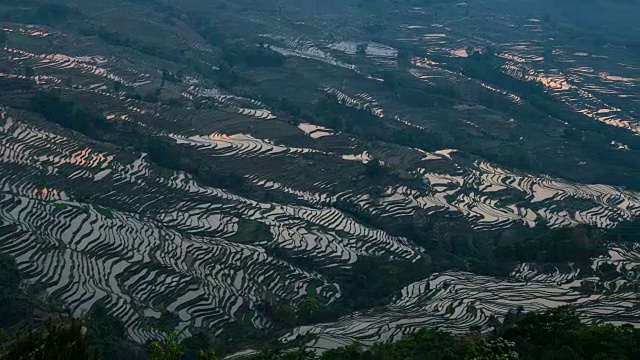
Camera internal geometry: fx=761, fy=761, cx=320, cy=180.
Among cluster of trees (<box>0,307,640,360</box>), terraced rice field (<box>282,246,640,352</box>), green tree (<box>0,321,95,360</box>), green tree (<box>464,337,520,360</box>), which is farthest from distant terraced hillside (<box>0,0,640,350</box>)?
green tree (<box>0,321,95,360</box>)

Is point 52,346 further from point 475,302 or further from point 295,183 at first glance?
point 295,183

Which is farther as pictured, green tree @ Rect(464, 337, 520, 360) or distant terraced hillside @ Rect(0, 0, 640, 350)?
distant terraced hillside @ Rect(0, 0, 640, 350)

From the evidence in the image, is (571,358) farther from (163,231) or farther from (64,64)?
(64,64)

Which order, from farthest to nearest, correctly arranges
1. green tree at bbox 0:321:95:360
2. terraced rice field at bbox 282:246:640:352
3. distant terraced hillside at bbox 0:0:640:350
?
distant terraced hillside at bbox 0:0:640:350 → terraced rice field at bbox 282:246:640:352 → green tree at bbox 0:321:95:360

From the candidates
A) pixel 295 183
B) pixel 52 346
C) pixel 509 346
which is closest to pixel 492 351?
pixel 509 346

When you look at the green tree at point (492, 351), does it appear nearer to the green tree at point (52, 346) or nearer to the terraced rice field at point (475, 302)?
the green tree at point (52, 346)

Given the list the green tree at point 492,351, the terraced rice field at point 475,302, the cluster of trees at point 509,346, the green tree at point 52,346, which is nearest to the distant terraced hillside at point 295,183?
the terraced rice field at point 475,302

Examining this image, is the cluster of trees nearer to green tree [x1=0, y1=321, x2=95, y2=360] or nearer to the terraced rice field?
green tree [x1=0, y1=321, x2=95, y2=360]

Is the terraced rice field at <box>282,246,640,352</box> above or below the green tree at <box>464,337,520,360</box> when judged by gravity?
below

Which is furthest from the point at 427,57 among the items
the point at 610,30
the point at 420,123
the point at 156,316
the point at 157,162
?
the point at 156,316

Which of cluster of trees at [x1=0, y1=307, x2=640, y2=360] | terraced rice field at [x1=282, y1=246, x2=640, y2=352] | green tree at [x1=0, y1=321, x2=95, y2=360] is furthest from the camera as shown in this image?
terraced rice field at [x1=282, y1=246, x2=640, y2=352]
